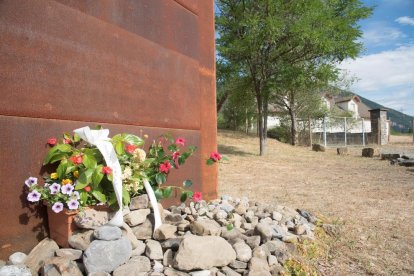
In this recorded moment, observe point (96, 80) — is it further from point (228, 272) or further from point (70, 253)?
point (228, 272)

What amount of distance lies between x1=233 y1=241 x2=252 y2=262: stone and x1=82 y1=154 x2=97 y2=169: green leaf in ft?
3.91

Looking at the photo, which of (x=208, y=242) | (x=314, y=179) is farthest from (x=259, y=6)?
(x=208, y=242)

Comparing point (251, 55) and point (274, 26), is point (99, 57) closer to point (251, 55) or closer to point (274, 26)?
point (274, 26)

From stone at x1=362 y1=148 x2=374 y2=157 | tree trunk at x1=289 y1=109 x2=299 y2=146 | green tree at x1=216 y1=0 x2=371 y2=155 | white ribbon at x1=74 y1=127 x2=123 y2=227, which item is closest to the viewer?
white ribbon at x1=74 y1=127 x2=123 y2=227

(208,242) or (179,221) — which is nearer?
(208,242)

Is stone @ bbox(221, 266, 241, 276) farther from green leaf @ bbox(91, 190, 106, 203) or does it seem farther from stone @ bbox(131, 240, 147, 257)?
green leaf @ bbox(91, 190, 106, 203)

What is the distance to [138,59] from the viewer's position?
319cm

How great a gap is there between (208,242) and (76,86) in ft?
5.06

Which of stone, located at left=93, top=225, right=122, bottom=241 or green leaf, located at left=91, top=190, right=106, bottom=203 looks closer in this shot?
stone, located at left=93, top=225, right=122, bottom=241

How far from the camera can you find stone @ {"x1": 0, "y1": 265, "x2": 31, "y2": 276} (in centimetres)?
183

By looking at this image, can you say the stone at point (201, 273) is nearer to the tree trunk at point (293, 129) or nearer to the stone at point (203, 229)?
the stone at point (203, 229)

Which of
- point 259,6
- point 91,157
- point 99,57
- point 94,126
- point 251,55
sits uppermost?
point 259,6

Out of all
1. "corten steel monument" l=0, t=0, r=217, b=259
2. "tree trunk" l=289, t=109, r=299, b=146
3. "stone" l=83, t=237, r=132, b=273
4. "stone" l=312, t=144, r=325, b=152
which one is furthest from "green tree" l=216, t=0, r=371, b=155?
"stone" l=83, t=237, r=132, b=273

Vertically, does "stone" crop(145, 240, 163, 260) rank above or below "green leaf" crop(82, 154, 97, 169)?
below
